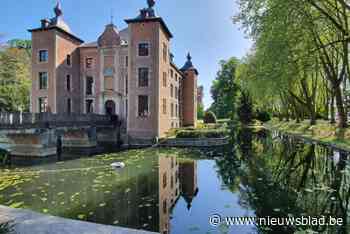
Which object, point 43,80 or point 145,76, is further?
point 43,80

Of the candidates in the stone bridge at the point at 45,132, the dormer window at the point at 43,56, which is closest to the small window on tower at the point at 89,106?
the stone bridge at the point at 45,132

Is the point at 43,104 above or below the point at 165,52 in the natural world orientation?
below

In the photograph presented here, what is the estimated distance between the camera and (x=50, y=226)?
4359mm

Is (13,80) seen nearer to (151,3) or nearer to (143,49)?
(143,49)

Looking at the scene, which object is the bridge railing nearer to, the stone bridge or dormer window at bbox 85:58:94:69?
the stone bridge

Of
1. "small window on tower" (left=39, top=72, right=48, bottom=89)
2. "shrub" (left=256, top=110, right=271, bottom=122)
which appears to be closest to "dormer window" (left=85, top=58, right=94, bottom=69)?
"small window on tower" (left=39, top=72, right=48, bottom=89)

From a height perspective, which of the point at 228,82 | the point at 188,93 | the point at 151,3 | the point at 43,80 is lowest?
the point at 43,80

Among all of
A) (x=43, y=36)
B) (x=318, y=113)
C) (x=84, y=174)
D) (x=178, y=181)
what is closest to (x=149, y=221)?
(x=178, y=181)

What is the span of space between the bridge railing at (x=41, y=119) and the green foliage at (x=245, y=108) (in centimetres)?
2941

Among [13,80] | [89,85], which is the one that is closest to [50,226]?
[89,85]

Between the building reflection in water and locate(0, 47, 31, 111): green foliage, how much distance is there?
1177 inches

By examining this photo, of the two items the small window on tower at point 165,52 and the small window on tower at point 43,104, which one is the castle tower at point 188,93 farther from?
the small window on tower at point 43,104

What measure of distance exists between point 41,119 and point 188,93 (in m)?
25.0

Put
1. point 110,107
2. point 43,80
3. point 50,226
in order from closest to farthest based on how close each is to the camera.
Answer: point 50,226 < point 43,80 < point 110,107
